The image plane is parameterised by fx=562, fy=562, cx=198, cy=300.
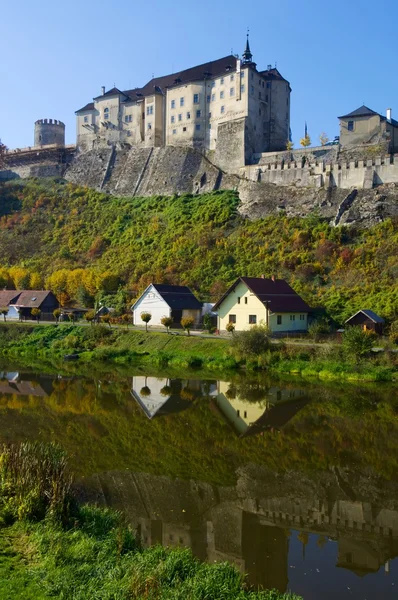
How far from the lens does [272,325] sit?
37.7 metres

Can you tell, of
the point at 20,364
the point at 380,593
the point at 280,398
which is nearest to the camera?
the point at 380,593

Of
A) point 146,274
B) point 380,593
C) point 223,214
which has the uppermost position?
point 223,214

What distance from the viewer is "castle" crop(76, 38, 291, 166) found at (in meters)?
61.1

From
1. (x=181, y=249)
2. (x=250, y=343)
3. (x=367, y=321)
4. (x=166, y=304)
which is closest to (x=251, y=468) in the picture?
(x=250, y=343)

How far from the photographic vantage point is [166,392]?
26953mm

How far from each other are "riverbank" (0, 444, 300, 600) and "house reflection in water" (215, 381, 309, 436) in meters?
9.35

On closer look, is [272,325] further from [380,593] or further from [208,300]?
[380,593]

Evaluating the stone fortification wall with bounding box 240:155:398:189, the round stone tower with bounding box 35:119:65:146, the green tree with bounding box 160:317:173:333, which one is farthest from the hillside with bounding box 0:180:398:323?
the round stone tower with bounding box 35:119:65:146

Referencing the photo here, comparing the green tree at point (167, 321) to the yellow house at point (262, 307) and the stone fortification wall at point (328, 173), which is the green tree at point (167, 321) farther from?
the stone fortification wall at point (328, 173)

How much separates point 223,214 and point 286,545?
157ft

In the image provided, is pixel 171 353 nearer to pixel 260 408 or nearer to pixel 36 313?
pixel 260 408

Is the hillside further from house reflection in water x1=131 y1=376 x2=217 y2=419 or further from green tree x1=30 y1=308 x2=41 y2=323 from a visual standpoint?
house reflection in water x1=131 y1=376 x2=217 y2=419

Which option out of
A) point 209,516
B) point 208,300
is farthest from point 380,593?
point 208,300

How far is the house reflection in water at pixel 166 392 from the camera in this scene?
23.5 meters
